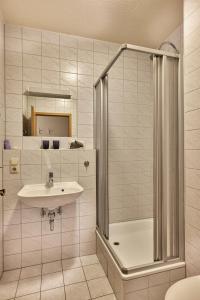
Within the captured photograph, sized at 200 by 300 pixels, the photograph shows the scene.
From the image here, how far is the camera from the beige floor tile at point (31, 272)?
5.95ft

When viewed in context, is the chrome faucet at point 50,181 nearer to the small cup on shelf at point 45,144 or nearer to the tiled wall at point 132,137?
the small cup on shelf at point 45,144

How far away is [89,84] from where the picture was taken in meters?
2.26

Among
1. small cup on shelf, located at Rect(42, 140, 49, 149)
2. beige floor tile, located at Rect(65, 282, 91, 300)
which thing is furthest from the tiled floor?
small cup on shelf, located at Rect(42, 140, 49, 149)

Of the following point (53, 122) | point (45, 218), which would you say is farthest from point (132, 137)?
point (45, 218)

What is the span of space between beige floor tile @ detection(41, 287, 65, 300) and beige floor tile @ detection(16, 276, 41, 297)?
0.10m

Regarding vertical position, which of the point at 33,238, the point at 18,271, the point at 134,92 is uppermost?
the point at 134,92

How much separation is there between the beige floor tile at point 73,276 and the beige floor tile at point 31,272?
28 centimetres

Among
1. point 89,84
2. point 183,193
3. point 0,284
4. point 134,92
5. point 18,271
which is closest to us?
point 183,193

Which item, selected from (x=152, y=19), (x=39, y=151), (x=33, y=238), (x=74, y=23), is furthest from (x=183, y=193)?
(x=74, y=23)

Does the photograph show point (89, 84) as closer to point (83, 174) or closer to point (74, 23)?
point (74, 23)

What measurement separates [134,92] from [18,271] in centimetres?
252

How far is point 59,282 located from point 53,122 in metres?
1.65

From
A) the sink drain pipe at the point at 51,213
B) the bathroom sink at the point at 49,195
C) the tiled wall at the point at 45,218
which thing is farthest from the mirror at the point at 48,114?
the sink drain pipe at the point at 51,213

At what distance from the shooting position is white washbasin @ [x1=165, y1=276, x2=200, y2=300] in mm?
1041
